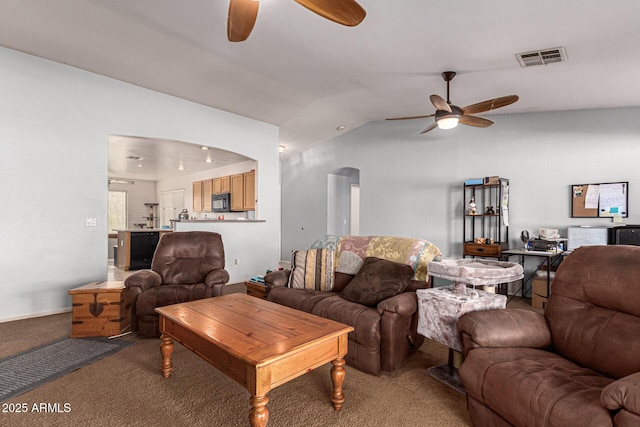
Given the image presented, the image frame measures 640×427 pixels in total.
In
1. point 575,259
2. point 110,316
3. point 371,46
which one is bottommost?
point 110,316

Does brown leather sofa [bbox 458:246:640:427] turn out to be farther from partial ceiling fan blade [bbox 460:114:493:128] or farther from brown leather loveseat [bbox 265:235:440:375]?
partial ceiling fan blade [bbox 460:114:493:128]

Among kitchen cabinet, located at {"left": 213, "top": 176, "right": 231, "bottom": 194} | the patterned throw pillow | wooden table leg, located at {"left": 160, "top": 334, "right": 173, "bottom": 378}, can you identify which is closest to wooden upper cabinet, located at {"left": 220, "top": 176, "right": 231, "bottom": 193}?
kitchen cabinet, located at {"left": 213, "top": 176, "right": 231, "bottom": 194}

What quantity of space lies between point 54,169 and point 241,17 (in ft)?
10.3

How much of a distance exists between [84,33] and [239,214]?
4.54m

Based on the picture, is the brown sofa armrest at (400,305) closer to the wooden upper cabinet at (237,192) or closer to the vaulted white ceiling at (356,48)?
the vaulted white ceiling at (356,48)

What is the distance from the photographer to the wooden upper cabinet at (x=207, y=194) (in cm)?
802

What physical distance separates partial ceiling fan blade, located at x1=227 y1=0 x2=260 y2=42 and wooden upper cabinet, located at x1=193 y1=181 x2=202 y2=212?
265 inches

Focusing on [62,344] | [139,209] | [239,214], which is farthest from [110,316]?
[139,209]

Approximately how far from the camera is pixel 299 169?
8445 mm

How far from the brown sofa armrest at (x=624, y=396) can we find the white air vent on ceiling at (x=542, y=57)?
2.84 m

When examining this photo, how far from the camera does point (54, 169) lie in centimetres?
378

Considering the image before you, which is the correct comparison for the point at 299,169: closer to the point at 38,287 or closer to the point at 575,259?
the point at 38,287

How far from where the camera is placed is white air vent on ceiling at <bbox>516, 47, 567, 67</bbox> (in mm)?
2994

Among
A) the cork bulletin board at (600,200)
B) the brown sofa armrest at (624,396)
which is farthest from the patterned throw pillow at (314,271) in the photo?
the cork bulletin board at (600,200)
